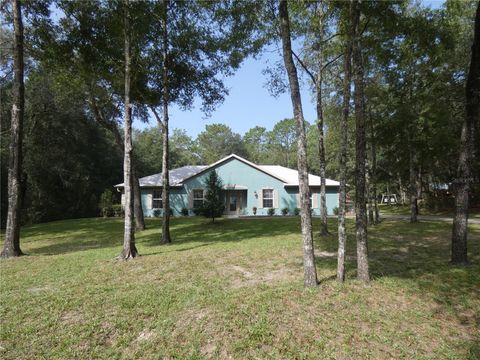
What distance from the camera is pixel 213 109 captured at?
45.2ft

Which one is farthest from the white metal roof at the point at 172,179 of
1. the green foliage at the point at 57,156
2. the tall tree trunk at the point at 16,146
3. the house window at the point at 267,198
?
the tall tree trunk at the point at 16,146

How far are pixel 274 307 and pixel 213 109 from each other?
35.7 feet

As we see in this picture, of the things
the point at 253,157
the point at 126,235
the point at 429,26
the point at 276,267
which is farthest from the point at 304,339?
the point at 253,157

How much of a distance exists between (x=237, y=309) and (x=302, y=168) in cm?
283

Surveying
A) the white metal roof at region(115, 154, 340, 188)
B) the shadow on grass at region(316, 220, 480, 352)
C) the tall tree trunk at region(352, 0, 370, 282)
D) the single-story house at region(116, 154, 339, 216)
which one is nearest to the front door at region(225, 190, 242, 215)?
the single-story house at region(116, 154, 339, 216)

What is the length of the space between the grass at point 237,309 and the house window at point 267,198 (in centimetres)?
1465

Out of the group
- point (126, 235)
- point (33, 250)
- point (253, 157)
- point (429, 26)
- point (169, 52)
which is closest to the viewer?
point (429, 26)

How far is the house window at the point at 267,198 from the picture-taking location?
22766mm

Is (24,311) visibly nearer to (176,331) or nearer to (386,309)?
(176,331)

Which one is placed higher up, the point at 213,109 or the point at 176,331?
the point at 213,109

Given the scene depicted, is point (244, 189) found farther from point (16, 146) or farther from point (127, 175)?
point (16, 146)

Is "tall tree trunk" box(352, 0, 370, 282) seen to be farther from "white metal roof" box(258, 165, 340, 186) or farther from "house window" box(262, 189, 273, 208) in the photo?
"house window" box(262, 189, 273, 208)

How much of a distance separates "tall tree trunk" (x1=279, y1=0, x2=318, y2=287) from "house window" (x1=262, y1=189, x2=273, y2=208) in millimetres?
17240

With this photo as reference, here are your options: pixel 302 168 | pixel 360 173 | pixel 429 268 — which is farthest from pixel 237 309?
pixel 429 268
